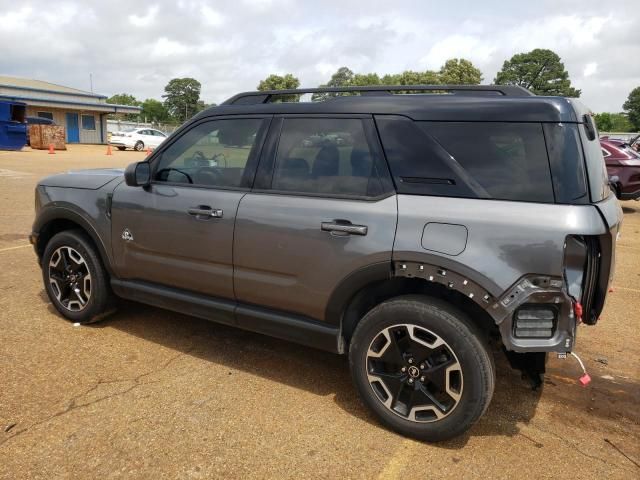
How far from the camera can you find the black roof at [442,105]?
254 centimetres

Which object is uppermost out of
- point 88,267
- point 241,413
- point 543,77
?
point 543,77

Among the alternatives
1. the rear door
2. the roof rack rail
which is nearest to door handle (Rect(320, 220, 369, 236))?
the rear door

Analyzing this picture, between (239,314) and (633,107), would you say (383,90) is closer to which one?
(239,314)

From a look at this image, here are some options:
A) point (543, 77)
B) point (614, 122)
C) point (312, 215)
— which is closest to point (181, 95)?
point (543, 77)

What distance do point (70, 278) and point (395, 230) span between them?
285 cm

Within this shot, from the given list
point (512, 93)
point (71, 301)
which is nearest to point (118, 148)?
point (71, 301)

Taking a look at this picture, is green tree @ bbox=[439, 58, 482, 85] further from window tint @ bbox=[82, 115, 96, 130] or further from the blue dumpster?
the blue dumpster

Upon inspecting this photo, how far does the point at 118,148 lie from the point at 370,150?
34.5m

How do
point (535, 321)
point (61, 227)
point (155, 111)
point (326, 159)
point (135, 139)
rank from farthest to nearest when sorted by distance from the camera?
1. point (155, 111)
2. point (135, 139)
3. point (61, 227)
4. point (326, 159)
5. point (535, 321)

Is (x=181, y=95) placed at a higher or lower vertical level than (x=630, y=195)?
higher

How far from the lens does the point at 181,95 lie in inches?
4811

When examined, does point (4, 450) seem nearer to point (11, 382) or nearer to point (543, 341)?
point (11, 382)

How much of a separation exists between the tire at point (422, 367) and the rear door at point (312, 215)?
331 millimetres

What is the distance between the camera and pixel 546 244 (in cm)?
240
